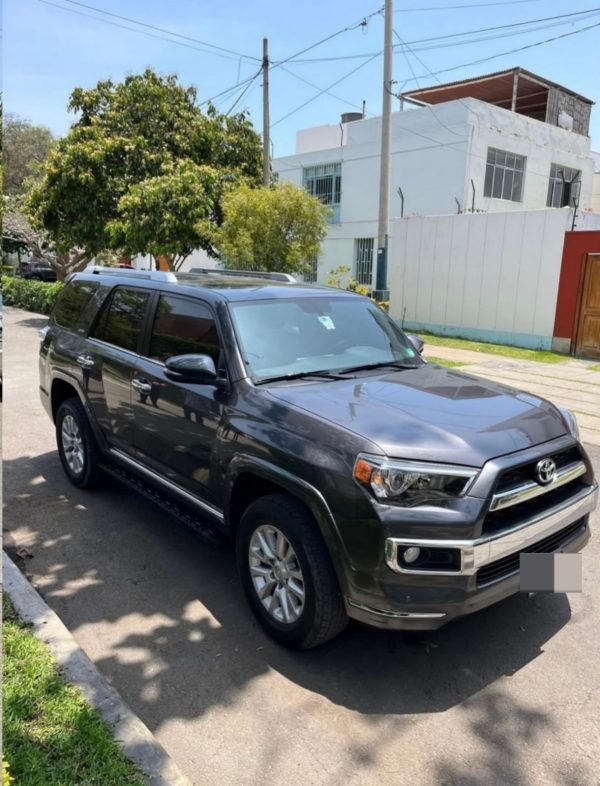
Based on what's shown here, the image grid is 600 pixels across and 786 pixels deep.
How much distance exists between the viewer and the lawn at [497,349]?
12875mm

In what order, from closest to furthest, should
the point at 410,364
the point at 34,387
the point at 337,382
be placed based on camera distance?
the point at 337,382 < the point at 410,364 < the point at 34,387

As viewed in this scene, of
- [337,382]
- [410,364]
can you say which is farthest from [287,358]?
[410,364]

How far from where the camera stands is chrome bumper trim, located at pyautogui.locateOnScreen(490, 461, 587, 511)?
9.11 ft

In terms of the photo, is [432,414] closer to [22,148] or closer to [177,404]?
[177,404]

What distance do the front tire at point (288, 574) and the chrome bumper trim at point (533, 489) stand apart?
82cm

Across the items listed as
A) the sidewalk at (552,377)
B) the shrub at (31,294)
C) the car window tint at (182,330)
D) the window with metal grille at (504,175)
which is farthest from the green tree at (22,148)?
the car window tint at (182,330)

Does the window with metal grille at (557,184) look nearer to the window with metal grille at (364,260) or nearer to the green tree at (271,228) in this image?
the window with metal grille at (364,260)

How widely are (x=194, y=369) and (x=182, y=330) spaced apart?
2.30 feet

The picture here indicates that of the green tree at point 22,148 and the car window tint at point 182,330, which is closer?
the car window tint at point 182,330

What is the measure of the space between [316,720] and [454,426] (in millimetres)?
1442

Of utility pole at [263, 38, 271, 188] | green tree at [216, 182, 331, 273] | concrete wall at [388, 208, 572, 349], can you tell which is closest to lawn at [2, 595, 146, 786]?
green tree at [216, 182, 331, 273]

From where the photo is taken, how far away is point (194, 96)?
1747 centimetres

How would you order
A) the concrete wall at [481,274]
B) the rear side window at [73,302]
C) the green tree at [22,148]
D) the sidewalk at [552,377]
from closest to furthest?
the rear side window at [73,302]
the sidewalk at [552,377]
the concrete wall at [481,274]
the green tree at [22,148]

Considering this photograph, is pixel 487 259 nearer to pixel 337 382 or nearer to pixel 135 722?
pixel 337 382
